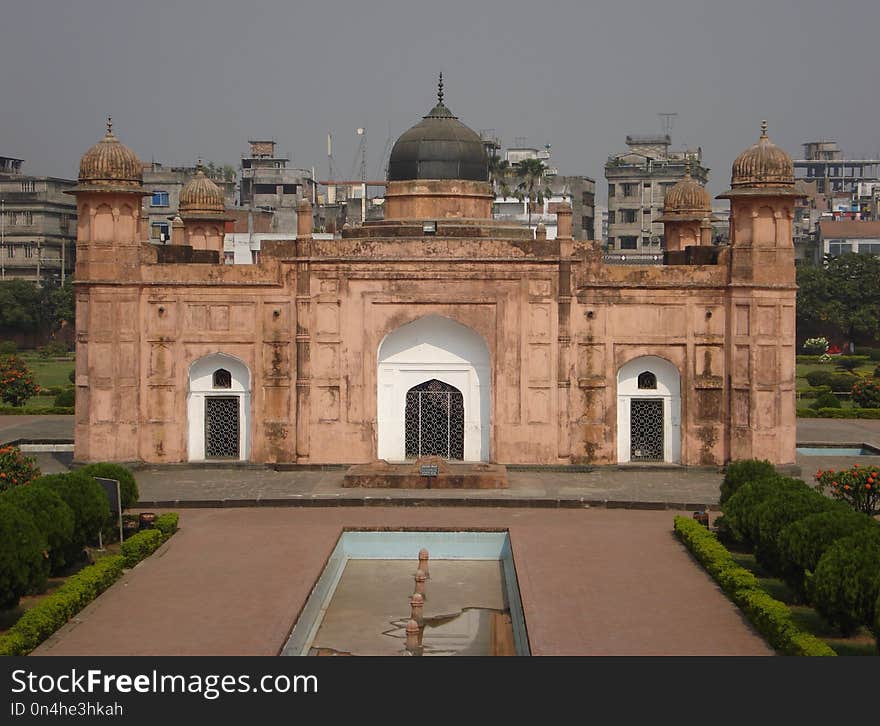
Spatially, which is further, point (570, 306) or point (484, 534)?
point (570, 306)

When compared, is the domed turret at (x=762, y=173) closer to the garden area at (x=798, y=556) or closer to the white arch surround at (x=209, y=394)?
the garden area at (x=798, y=556)

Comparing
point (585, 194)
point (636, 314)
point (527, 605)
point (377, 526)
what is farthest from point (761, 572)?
point (585, 194)

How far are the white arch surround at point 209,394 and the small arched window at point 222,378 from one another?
0.06m

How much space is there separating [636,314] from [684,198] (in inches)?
345

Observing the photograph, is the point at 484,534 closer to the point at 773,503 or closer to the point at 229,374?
the point at 773,503

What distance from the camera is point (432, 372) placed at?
2780cm

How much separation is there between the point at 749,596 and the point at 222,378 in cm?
1393

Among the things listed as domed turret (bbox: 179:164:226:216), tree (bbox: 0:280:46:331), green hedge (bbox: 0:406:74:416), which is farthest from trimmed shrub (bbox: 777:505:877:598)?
tree (bbox: 0:280:46:331)

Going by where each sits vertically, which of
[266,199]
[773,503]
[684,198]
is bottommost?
[773,503]

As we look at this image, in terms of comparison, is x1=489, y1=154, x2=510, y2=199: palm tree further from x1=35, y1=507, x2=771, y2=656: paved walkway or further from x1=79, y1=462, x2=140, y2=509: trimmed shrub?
x1=79, y1=462, x2=140, y2=509: trimmed shrub

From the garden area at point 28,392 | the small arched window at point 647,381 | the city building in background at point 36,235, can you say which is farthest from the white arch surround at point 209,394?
the city building in background at point 36,235

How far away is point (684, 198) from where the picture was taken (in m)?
35.0

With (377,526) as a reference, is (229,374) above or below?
above

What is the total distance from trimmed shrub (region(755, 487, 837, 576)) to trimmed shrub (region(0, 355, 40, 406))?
2614cm
